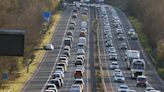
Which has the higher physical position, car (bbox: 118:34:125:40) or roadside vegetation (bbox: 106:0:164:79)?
roadside vegetation (bbox: 106:0:164:79)

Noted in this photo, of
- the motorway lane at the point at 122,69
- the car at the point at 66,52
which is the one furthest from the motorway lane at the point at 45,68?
the motorway lane at the point at 122,69

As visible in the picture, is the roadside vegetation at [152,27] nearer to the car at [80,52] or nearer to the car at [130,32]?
the car at [130,32]

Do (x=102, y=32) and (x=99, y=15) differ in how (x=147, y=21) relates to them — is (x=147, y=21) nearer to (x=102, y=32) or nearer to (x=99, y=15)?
Result: (x=102, y=32)

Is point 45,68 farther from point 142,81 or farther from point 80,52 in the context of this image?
point 142,81

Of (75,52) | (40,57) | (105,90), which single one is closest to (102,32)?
(75,52)

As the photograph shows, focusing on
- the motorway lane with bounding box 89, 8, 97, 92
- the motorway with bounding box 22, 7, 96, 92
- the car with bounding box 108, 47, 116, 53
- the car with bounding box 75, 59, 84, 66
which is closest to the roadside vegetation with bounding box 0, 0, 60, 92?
the motorway with bounding box 22, 7, 96, 92

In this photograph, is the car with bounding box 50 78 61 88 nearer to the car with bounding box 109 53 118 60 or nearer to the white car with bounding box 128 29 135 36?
the car with bounding box 109 53 118 60
